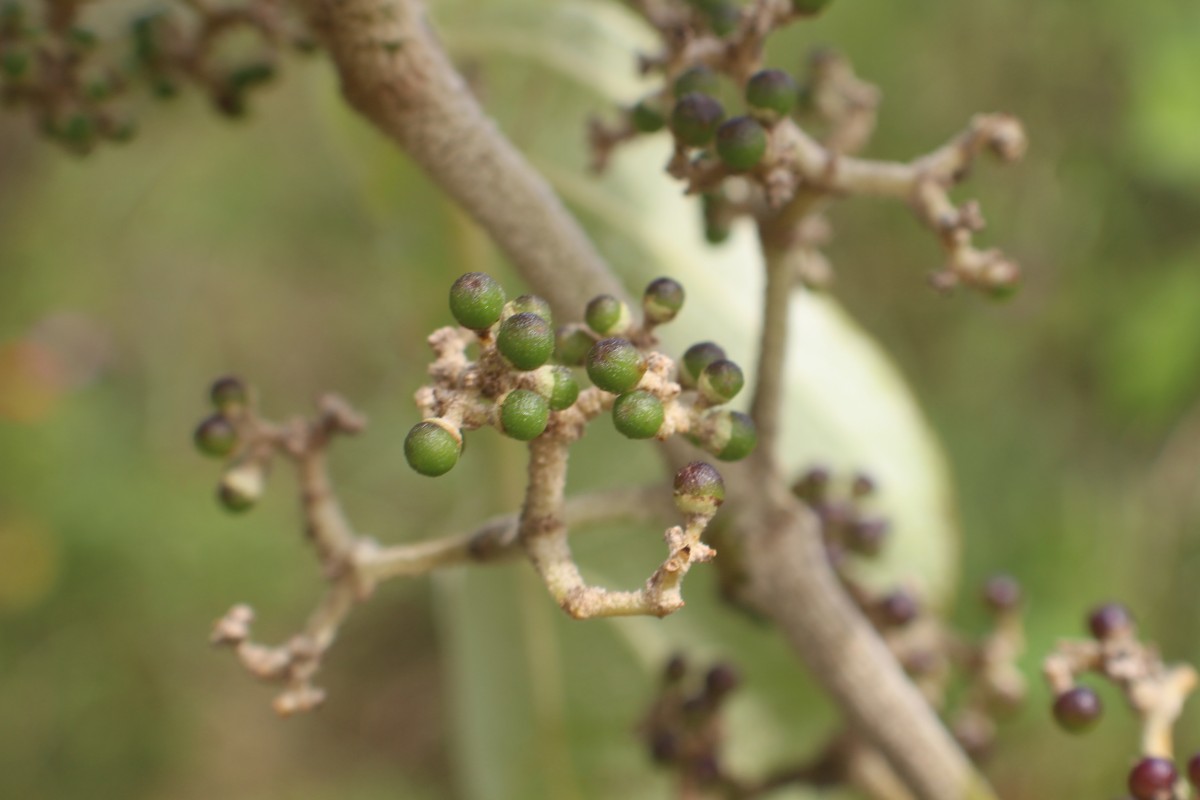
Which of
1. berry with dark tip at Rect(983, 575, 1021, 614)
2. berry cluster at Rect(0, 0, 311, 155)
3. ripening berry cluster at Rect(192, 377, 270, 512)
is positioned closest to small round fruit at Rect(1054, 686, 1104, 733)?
berry with dark tip at Rect(983, 575, 1021, 614)

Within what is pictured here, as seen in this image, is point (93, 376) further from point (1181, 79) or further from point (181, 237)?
point (1181, 79)

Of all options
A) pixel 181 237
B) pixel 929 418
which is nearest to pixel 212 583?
pixel 181 237

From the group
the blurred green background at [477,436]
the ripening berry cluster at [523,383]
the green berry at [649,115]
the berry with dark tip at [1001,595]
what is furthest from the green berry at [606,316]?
the blurred green background at [477,436]

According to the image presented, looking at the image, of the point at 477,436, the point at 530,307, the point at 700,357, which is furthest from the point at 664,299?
A: the point at 477,436

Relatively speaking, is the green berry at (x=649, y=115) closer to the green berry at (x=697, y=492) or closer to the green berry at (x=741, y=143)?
the green berry at (x=741, y=143)

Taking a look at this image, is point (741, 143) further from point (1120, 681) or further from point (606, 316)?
point (1120, 681)
